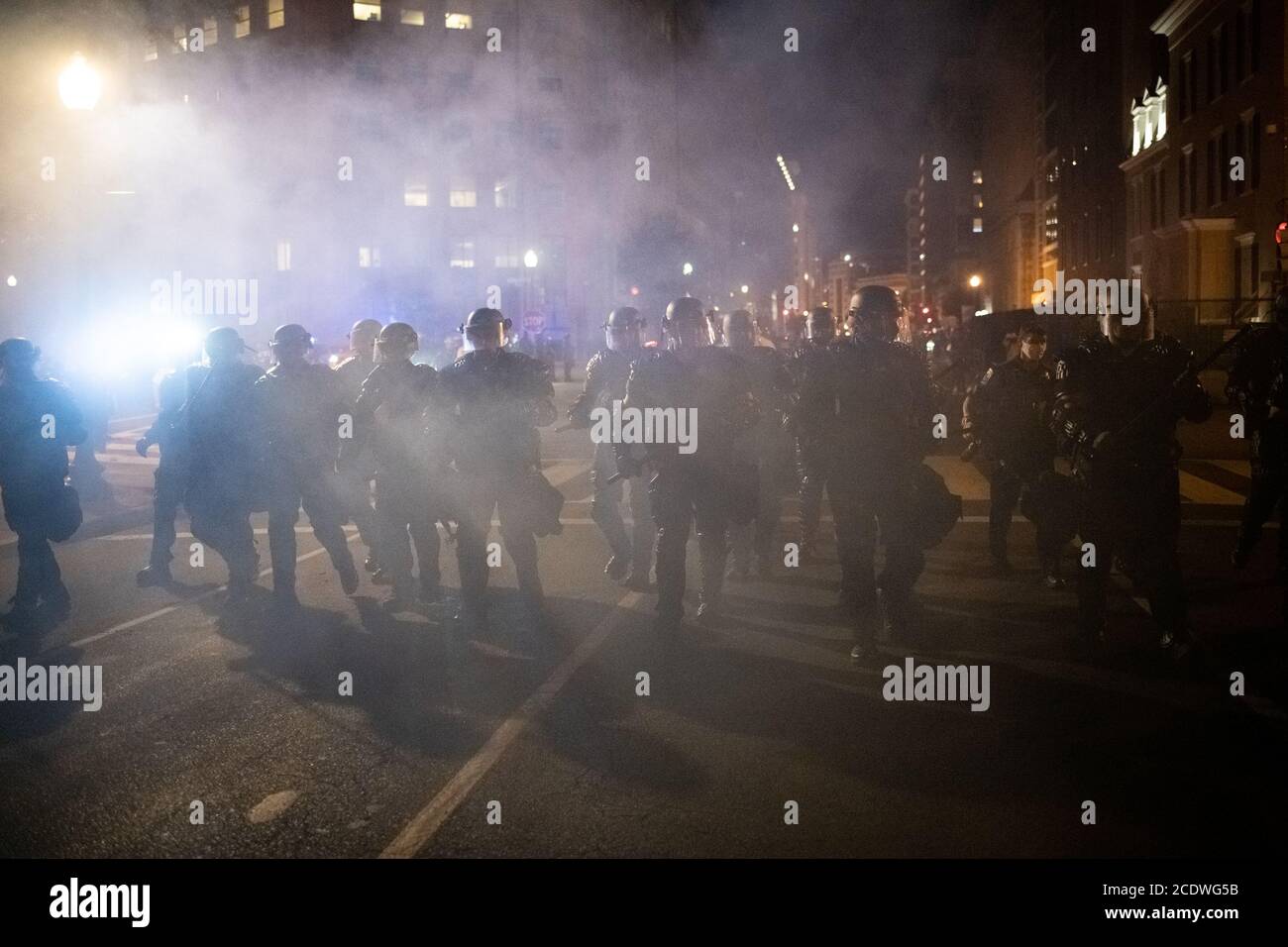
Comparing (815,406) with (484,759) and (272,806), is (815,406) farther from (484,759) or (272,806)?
(272,806)

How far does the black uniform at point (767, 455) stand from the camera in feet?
24.8

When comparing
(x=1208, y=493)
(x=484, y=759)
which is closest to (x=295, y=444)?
(x=484, y=759)

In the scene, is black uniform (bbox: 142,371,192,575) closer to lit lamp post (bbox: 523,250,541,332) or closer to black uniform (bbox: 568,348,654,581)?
black uniform (bbox: 568,348,654,581)

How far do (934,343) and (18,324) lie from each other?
19363 mm

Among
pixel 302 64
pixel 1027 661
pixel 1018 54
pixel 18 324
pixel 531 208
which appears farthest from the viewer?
pixel 1018 54

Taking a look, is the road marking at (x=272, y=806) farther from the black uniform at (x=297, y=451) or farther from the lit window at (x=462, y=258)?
the lit window at (x=462, y=258)

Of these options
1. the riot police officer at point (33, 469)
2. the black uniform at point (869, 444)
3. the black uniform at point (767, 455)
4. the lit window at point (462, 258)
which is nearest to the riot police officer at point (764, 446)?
the black uniform at point (767, 455)

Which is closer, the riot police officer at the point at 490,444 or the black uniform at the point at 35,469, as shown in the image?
the riot police officer at the point at 490,444

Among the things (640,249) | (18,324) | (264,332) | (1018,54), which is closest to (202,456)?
(18,324)

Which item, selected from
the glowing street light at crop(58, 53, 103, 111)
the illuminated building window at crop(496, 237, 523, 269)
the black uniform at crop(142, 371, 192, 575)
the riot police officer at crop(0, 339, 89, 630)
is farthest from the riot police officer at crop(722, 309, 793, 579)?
the illuminated building window at crop(496, 237, 523, 269)

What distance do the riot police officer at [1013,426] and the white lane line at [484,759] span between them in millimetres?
2722

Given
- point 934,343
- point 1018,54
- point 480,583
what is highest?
point 1018,54
